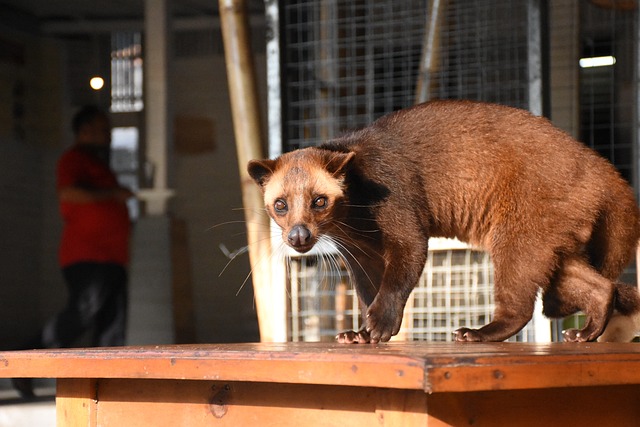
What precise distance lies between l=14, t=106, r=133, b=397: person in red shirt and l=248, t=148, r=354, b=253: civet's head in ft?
8.85

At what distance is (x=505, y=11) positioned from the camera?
14.0 ft

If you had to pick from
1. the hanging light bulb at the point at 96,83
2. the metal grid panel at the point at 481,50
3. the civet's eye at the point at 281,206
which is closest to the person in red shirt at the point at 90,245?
the hanging light bulb at the point at 96,83

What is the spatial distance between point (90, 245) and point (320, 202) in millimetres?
2830

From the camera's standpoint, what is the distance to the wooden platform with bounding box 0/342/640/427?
1.45 metres

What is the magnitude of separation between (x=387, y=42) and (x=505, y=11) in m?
0.60

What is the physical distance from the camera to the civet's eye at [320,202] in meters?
2.28

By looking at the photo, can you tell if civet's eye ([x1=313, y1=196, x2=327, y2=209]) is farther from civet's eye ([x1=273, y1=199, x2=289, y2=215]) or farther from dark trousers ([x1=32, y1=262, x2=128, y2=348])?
dark trousers ([x1=32, y1=262, x2=128, y2=348])

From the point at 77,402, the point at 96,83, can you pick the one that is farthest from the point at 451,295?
the point at 96,83

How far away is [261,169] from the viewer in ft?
7.94

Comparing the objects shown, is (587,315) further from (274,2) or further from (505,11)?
(505,11)

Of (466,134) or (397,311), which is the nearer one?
(397,311)

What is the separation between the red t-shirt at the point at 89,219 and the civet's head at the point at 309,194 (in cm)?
270

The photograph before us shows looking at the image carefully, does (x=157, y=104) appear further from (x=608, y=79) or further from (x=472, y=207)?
(x=472, y=207)

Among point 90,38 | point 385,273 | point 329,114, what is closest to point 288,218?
point 385,273
